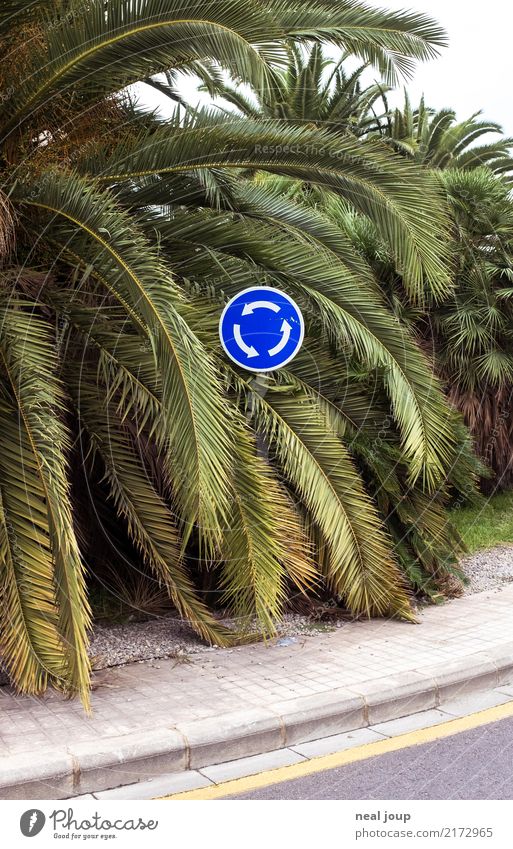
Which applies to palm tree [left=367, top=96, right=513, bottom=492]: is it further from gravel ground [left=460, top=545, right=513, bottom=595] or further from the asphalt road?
the asphalt road

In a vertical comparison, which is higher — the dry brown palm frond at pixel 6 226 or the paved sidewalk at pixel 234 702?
the dry brown palm frond at pixel 6 226

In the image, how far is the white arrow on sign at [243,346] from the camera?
5.27 m

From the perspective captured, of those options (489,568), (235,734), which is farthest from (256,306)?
(489,568)

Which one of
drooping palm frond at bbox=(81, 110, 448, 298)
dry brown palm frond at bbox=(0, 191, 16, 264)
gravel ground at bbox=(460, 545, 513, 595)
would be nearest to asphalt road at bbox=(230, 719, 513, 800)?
drooping palm frond at bbox=(81, 110, 448, 298)

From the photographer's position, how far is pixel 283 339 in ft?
17.6

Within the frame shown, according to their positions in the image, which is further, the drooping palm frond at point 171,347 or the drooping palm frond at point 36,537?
the drooping palm frond at point 36,537

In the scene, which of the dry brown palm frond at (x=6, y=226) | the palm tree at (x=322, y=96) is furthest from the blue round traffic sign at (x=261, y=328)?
the palm tree at (x=322, y=96)

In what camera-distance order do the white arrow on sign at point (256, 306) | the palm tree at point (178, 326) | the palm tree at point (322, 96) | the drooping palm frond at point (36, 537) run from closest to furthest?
the drooping palm frond at point (36, 537) < the palm tree at point (178, 326) < the white arrow on sign at point (256, 306) < the palm tree at point (322, 96)

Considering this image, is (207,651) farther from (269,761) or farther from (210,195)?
(210,195)

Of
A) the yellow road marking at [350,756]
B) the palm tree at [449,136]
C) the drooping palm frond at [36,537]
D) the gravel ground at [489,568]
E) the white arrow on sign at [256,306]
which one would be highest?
the palm tree at [449,136]

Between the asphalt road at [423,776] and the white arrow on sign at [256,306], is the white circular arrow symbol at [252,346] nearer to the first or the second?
the white arrow on sign at [256,306]

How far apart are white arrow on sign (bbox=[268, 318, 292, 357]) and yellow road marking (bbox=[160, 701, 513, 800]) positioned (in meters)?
2.49

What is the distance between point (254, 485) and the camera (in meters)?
5.30

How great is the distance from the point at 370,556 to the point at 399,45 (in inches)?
148
